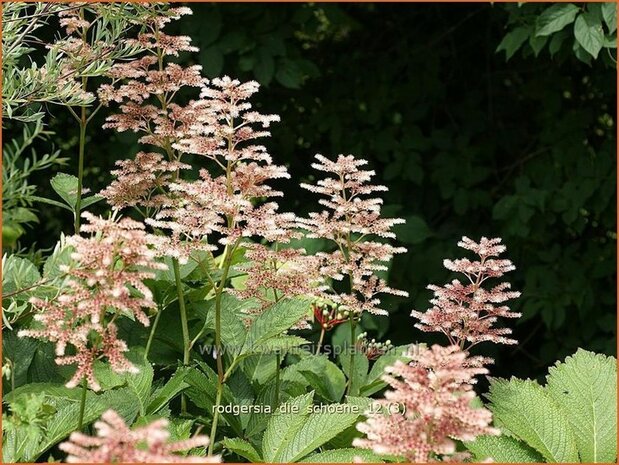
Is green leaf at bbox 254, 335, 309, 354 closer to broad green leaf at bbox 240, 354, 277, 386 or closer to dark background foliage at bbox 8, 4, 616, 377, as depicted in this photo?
broad green leaf at bbox 240, 354, 277, 386

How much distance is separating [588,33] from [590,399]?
131 cm

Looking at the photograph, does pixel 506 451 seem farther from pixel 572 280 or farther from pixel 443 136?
pixel 443 136

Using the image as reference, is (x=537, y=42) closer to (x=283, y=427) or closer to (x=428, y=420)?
(x=283, y=427)

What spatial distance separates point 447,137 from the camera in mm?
3391

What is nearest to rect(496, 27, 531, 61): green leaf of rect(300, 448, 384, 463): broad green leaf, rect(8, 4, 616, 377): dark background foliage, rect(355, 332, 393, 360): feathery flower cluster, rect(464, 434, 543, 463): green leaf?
rect(8, 4, 616, 377): dark background foliage

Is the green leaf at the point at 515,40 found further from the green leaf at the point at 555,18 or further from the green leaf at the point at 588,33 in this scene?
the green leaf at the point at 588,33

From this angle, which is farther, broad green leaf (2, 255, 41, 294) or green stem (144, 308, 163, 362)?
green stem (144, 308, 163, 362)

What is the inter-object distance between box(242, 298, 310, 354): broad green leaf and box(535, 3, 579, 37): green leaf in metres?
1.39

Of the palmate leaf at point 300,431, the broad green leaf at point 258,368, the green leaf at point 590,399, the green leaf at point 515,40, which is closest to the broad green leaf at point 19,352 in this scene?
the broad green leaf at point 258,368

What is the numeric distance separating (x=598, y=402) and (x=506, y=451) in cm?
21

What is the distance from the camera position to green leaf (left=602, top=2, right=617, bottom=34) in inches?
93.7

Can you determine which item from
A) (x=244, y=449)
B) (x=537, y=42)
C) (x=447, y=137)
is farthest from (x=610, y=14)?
(x=244, y=449)

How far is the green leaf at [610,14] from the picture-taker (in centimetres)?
238

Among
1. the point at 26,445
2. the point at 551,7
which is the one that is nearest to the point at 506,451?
the point at 26,445
